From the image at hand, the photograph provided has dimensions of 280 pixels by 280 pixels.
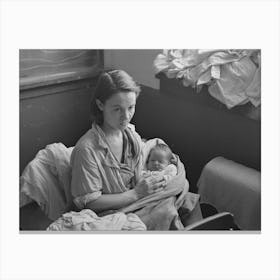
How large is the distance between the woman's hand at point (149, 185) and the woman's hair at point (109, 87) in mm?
278

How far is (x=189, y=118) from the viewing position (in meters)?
2.25

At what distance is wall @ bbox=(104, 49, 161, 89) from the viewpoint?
2133 millimetres

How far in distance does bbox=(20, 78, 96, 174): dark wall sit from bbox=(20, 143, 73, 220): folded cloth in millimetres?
27

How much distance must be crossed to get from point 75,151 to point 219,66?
64 cm

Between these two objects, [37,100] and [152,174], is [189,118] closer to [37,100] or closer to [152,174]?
[152,174]

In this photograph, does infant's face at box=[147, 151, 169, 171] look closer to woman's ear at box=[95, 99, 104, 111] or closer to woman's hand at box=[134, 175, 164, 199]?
woman's hand at box=[134, 175, 164, 199]

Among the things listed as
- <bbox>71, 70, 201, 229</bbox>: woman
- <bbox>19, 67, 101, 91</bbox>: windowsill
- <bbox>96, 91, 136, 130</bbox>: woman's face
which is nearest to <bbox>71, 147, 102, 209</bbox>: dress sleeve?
<bbox>71, 70, 201, 229</bbox>: woman

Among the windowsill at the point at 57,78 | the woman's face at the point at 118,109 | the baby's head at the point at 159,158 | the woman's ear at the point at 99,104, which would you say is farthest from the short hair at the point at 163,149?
the windowsill at the point at 57,78

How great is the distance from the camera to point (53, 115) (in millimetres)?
2236

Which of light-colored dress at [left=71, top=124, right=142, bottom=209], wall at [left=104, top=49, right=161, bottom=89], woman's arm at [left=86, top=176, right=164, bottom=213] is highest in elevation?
wall at [left=104, top=49, right=161, bottom=89]

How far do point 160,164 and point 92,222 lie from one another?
34cm

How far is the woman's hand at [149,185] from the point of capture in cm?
216

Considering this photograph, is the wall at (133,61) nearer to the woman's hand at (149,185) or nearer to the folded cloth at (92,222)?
the woman's hand at (149,185)
